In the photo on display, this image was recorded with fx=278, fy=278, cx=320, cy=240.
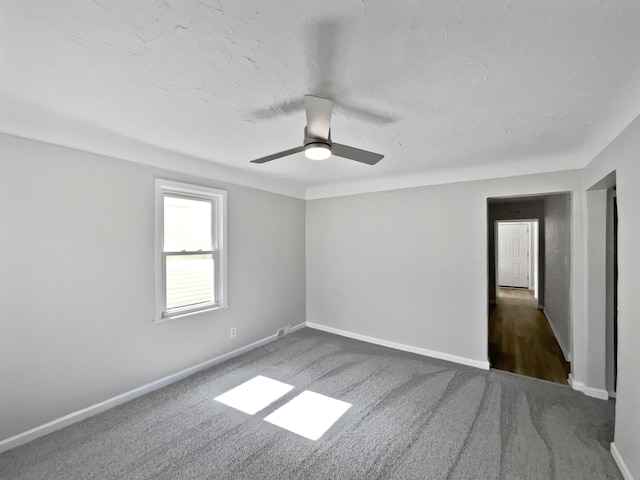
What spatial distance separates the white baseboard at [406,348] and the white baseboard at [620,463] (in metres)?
1.31

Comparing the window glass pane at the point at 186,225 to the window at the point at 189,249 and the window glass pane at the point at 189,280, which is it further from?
the window glass pane at the point at 189,280

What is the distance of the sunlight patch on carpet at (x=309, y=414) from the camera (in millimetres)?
2148

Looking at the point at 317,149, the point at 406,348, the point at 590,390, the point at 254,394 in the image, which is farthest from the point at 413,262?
the point at 317,149

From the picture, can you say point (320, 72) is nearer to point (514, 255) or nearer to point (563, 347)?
point (563, 347)

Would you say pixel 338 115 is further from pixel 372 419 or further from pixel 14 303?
pixel 14 303

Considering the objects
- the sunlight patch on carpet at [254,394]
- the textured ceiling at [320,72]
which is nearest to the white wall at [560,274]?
the textured ceiling at [320,72]

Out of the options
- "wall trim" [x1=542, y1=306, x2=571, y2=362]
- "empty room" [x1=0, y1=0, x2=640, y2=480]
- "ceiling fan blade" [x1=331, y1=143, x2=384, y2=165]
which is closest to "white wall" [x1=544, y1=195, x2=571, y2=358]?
"wall trim" [x1=542, y1=306, x2=571, y2=362]

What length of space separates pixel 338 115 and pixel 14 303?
104 inches

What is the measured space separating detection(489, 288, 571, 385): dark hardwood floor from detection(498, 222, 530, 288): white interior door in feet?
7.34

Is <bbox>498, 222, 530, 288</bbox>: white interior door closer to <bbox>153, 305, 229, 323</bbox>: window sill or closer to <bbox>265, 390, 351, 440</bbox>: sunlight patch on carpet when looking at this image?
<bbox>265, 390, 351, 440</bbox>: sunlight patch on carpet

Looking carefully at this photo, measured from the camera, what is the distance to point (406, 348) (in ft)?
12.1

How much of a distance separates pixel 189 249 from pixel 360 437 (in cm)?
245

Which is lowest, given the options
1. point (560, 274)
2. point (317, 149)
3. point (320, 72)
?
point (560, 274)

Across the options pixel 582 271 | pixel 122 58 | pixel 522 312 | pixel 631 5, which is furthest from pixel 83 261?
pixel 522 312
